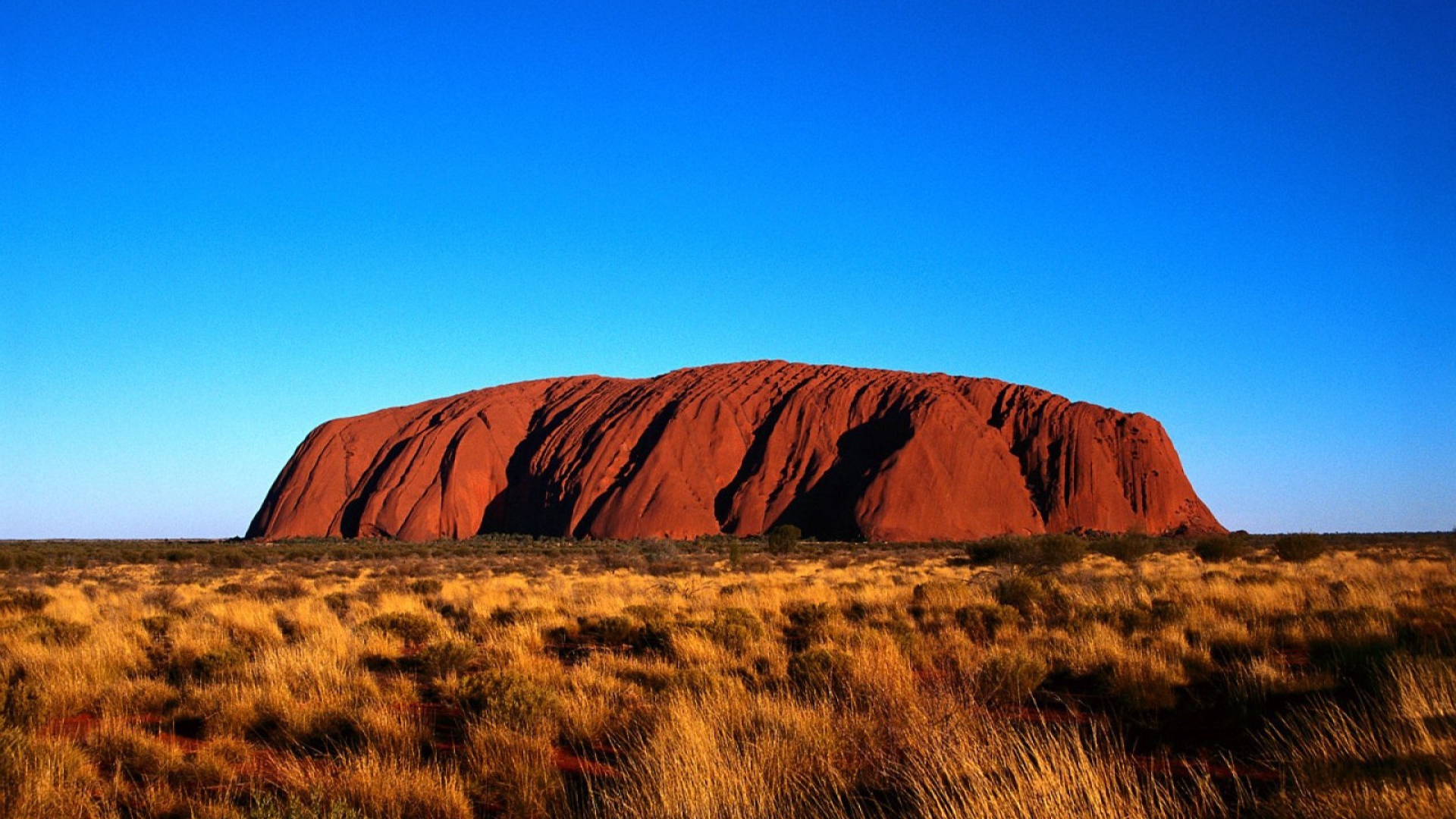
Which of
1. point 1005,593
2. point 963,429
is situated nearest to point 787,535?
point 963,429

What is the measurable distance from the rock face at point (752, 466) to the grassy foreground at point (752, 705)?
44752 millimetres

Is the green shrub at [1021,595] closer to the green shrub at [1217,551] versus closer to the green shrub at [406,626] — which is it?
the green shrub at [406,626]

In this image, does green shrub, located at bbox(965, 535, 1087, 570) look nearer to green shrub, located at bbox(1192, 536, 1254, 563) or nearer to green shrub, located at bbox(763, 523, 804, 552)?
green shrub, located at bbox(1192, 536, 1254, 563)

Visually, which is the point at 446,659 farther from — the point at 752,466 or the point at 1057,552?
the point at 752,466

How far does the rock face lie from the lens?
197ft

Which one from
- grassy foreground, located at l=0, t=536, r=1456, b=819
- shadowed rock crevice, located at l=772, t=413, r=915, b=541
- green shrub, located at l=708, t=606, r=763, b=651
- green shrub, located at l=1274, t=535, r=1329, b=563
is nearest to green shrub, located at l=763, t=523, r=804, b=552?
shadowed rock crevice, located at l=772, t=413, r=915, b=541

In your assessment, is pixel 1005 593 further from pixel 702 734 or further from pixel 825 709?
pixel 702 734

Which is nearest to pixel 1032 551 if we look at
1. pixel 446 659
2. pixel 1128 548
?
pixel 1128 548

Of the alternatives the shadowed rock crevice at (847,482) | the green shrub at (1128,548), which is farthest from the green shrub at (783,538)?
the green shrub at (1128,548)

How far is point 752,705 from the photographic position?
598cm

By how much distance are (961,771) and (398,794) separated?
296 centimetres

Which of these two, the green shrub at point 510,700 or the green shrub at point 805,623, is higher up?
the green shrub at point 510,700

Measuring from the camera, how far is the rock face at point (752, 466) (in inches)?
2370

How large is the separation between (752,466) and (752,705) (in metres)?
59.3
